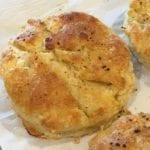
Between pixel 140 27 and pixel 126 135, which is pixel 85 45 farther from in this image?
pixel 126 135

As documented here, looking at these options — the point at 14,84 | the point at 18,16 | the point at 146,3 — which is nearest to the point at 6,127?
the point at 14,84

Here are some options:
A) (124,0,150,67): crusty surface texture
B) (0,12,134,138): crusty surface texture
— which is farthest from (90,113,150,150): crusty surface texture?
(124,0,150,67): crusty surface texture

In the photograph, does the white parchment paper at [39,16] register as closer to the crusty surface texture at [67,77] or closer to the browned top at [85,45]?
the crusty surface texture at [67,77]

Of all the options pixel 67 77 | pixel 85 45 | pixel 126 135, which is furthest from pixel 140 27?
pixel 126 135

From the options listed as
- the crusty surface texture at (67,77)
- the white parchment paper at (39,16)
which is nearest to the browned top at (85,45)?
the crusty surface texture at (67,77)

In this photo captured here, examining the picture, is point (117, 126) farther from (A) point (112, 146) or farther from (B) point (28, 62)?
(B) point (28, 62)

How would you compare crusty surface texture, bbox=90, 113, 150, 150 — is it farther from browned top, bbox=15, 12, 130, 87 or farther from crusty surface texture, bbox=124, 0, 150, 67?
crusty surface texture, bbox=124, 0, 150, 67
